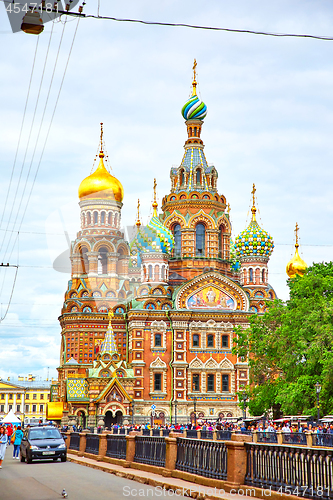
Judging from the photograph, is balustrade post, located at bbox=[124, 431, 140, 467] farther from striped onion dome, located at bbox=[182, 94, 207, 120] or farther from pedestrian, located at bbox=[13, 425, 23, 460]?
striped onion dome, located at bbox=[182, 94, 207, 120]

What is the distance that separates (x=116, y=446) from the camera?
2119cm

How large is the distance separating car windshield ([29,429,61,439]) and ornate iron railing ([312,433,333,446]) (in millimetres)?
7854

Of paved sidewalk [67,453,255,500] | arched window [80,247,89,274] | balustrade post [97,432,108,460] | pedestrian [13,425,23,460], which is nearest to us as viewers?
paved sidewalk [67,453,255,500]

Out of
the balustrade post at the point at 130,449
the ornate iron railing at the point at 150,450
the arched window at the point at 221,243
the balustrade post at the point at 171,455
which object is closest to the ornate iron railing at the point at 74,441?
the balustrade post at the point at 130,449

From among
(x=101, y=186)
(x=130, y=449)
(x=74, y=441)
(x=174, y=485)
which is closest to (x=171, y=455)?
(x=174, y=485)

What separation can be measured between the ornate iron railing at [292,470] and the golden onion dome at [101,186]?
47.6 m

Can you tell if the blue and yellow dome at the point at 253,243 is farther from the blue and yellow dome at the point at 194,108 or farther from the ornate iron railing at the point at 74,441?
the ornate iron railing at the point at 74,441

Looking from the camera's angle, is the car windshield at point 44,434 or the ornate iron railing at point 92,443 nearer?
the car windshield at point 44,434

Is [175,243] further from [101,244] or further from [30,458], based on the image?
[30,458]

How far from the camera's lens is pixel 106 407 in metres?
51.9

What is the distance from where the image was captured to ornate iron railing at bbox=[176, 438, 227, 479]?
545 inches

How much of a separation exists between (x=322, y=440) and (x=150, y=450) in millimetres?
6434

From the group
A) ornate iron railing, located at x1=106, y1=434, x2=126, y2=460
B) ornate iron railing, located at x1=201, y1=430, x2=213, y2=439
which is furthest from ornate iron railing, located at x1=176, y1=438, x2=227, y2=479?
ornate iron railing, located at x1=201, y1=430, x2=213, y2=439

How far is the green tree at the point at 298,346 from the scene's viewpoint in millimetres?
33750
